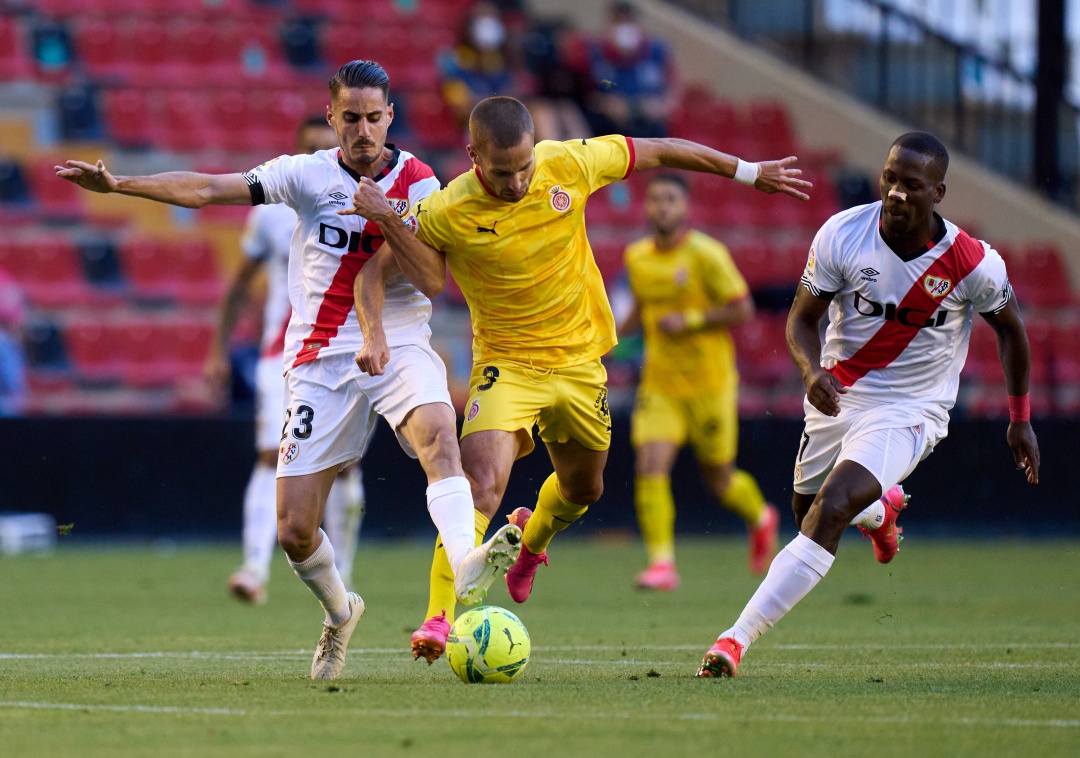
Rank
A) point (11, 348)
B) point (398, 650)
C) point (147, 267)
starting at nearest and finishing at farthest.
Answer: point (398, 650), point (11, 348), point (147, 267)

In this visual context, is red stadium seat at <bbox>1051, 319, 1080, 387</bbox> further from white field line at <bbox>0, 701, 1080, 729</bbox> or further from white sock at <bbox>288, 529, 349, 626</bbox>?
white field line at <bbox>0, 701, 1080, 729</bbox>

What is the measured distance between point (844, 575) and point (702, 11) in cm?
1197

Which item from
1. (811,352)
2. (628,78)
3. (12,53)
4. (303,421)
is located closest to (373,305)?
(303,421)

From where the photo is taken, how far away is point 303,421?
6.66 meters

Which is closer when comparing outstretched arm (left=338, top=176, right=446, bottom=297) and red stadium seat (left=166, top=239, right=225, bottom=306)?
outstretched arm (left=338, top=176, right=446, bottom=297)

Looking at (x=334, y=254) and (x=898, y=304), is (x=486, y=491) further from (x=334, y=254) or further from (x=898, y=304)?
(x=898, y=304)

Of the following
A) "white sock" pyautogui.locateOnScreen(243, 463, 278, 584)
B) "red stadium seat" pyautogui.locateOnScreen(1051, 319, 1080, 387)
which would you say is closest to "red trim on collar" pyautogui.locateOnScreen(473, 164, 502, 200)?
"white sock" pyautogui.locateOnScreen(243, 463, 278, 584)

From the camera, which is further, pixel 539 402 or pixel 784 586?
pixel 539 402

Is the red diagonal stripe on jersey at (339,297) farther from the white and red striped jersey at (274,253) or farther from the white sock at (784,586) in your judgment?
the white and red striped jersey at (274,253)

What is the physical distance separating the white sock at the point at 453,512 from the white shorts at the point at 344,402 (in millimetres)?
380

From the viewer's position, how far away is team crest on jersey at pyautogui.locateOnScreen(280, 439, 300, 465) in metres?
6.62

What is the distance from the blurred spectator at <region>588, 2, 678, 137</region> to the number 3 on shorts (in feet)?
41.0

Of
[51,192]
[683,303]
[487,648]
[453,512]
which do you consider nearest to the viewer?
[487,648]

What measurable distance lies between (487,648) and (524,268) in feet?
5.56
